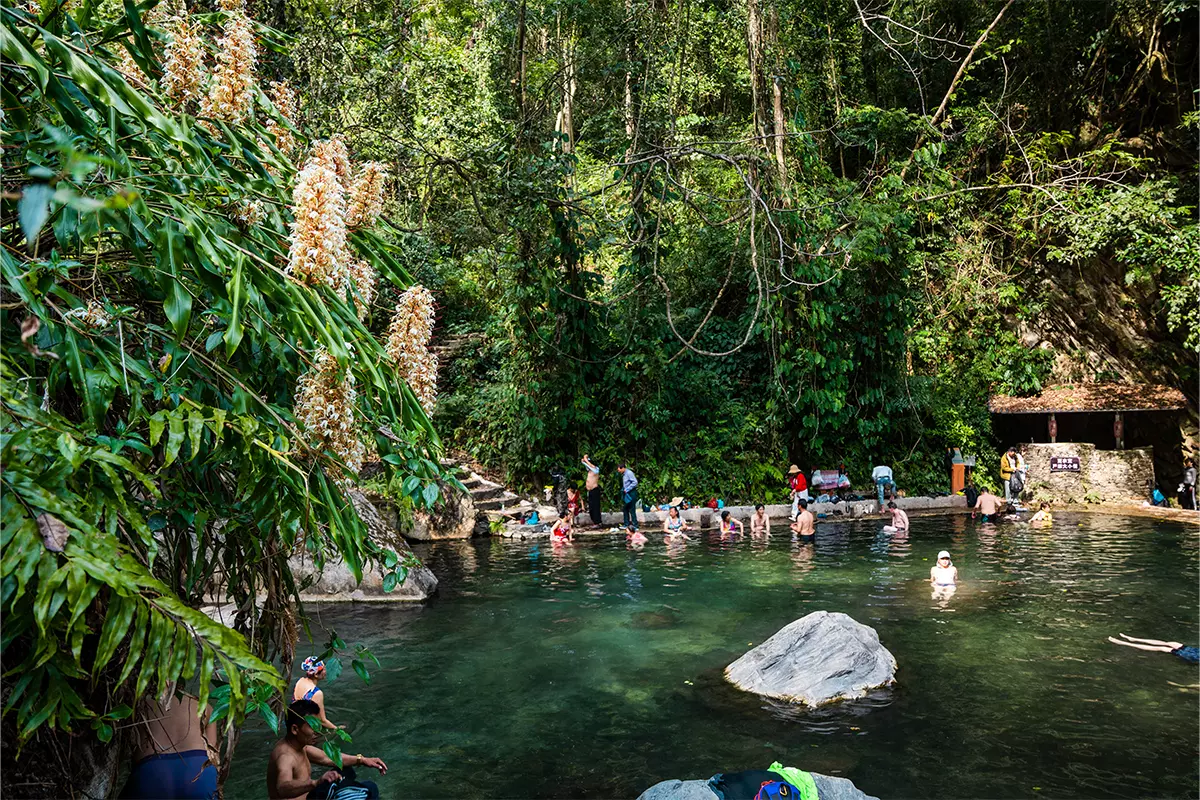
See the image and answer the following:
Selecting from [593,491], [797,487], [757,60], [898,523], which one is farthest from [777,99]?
[593,491]

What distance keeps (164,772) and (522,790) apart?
3.04 meters

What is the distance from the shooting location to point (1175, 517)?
707 inches

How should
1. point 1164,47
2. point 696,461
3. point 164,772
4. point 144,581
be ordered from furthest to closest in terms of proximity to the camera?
1. point 696,461
2. point 1164,47
3. point 164,772
4. point 144,581

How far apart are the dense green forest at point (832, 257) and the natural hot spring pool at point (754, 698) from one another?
20.3ft

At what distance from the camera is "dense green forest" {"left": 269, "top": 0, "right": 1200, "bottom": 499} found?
60.7 ft

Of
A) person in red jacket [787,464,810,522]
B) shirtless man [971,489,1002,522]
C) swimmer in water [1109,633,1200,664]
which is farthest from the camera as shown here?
person in red jacket [787,464,810,522]

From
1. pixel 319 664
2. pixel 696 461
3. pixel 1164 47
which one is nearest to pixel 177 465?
pixel 319 664

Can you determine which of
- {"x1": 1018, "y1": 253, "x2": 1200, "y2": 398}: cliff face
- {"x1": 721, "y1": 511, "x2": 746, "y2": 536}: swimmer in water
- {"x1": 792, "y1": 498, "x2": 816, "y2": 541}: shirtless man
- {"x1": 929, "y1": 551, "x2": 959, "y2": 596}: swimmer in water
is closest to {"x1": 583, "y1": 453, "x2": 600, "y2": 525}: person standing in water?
{"x1": 721, "y1": 511, "x2": 746, "y2": 536}: swimmer in water

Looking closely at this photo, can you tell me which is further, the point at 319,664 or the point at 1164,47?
the point at 1164,47

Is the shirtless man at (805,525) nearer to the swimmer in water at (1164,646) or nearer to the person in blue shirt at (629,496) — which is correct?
the person in blue shirt at (629,496)

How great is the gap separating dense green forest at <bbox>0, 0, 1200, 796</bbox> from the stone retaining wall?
1702mm

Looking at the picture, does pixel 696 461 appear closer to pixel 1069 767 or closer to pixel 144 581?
pixel 1069 767

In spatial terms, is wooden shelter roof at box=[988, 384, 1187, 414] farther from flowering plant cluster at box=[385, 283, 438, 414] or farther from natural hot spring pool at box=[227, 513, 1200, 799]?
flowering plant cluster at box=[385, 283, 438, 414]

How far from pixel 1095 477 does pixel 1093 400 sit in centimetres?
197
